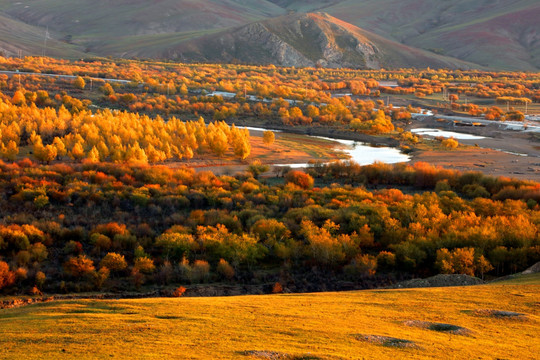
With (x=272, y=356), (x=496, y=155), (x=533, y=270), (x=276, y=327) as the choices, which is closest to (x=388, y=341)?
(x=276, y=327)

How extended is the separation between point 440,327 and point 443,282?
1073 cm

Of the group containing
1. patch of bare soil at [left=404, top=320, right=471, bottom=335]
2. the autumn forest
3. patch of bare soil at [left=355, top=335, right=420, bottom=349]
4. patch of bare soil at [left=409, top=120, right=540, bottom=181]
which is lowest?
the autumn forest

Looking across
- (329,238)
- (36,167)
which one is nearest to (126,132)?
(36,167)

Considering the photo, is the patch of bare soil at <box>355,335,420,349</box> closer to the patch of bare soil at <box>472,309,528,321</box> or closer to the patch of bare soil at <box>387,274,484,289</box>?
the patch of bare soil at <box>472,309,528,321</box>

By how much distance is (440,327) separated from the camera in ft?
55.9

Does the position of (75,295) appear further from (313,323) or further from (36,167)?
(36,167)

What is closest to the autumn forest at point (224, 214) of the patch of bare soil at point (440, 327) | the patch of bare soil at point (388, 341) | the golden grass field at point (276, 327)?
the golden grass field at point (276, 327)

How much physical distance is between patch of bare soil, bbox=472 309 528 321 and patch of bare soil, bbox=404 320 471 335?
2309 millimetres

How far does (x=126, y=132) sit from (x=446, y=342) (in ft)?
179

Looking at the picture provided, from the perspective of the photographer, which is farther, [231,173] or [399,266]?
[231,173]

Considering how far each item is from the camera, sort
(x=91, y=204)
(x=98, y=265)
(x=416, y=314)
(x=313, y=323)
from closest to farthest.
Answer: (x=313, y=323) → (x=416, y=314) → (x=98, y=265) → (x=91, y=204)

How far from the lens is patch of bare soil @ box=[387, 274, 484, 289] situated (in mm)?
27250

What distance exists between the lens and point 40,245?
106 feet

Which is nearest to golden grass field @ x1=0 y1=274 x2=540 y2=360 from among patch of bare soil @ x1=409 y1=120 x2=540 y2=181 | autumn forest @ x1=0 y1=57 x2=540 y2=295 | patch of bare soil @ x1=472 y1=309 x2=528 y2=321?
patch of bare soil @ x1=472 y1=309 x2=528 y2=321
